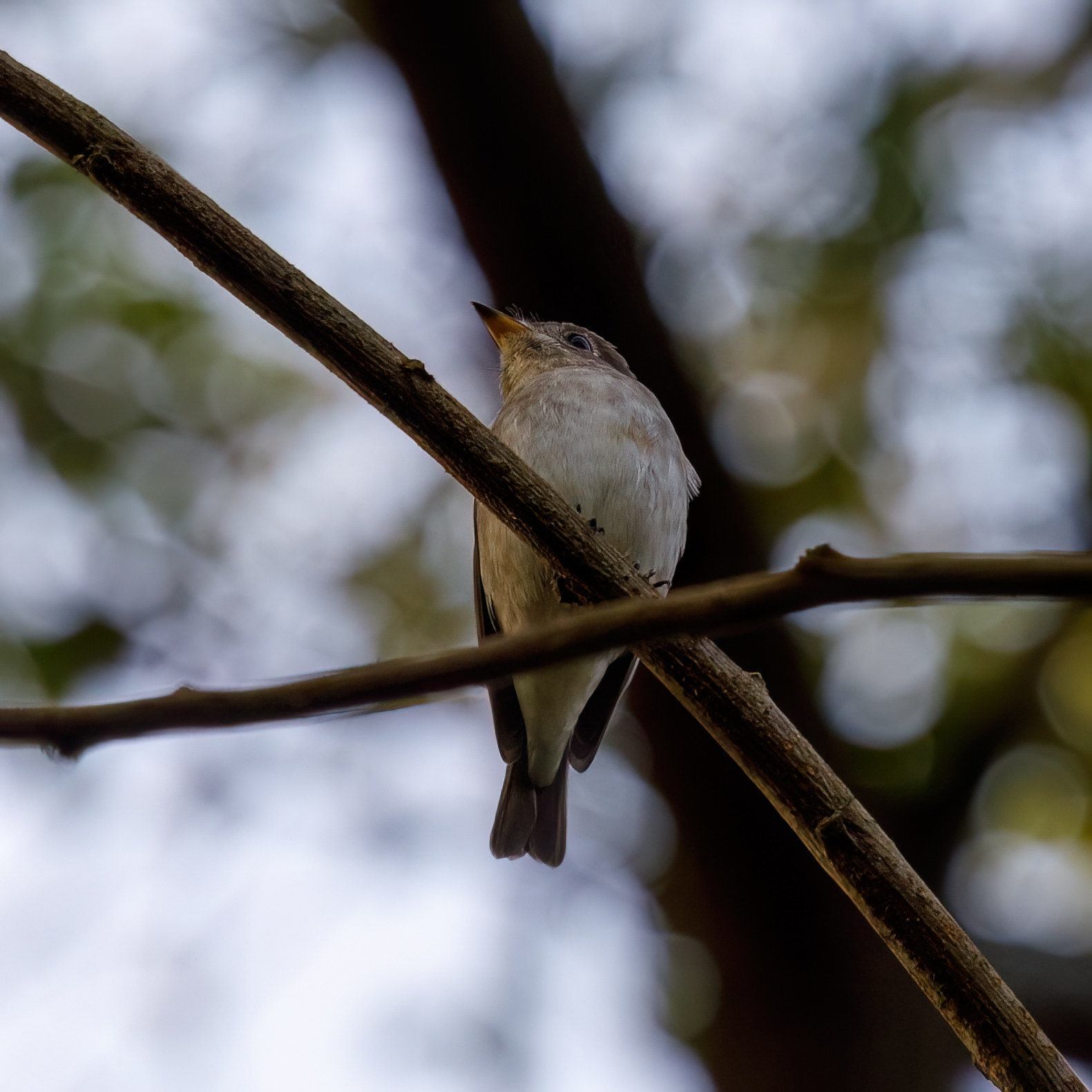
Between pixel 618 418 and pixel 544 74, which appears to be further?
pixel 544 74

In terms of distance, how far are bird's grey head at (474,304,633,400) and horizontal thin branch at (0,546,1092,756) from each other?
4.58 meters

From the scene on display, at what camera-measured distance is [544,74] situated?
18.0ft

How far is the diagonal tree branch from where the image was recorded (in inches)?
99.7

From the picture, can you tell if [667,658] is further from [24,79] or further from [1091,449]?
[1091,449]

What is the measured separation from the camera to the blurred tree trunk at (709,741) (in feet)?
16.9

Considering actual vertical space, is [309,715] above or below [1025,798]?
above

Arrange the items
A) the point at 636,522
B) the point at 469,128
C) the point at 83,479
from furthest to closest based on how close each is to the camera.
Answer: the point at 83,479
the point at 469,128
the point at 636,522

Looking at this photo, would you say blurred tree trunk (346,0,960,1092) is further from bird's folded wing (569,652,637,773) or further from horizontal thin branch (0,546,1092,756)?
horizontal thin branch (0,546,1092,756)

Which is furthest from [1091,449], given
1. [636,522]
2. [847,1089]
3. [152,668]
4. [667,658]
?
[152,668]

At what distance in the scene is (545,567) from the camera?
4.73m

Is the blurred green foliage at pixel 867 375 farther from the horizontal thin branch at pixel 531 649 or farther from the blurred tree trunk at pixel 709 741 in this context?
the horizontal thin branch at pixel 531 649

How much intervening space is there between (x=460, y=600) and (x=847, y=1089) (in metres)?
3.35

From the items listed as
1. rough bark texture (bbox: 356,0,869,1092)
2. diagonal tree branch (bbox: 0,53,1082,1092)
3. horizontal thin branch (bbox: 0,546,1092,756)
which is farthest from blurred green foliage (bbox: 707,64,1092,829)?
horizontal thin branch (bbox: 0,546,1092,756)

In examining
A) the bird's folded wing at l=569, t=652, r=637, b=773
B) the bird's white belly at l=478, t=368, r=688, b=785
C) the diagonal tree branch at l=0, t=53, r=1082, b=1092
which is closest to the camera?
the diagonal tree branch at l=0, t=53, r=1082, b=1092
